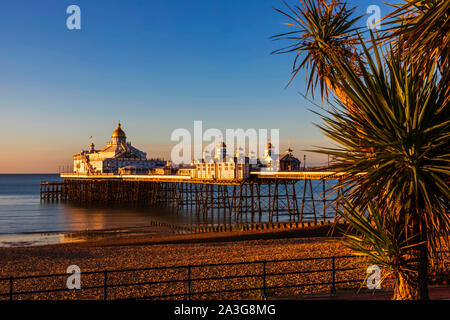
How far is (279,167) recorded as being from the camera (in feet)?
173

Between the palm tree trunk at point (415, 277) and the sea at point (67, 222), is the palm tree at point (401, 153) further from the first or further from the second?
the sea at point (67, 222)

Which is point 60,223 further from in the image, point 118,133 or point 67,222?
point 118,133

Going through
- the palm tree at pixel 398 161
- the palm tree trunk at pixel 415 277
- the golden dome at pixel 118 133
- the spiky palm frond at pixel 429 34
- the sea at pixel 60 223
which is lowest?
the sea at pixel 60 223

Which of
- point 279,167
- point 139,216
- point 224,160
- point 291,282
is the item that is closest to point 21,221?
point 139,216

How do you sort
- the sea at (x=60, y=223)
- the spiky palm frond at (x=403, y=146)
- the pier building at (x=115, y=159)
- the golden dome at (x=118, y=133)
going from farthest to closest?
the golden dome at (x=118, y=133) → the pier building at (x=115, y=159) → the sea at (x=60, y=223) → the spiky palm frond at (x=403, y=146)

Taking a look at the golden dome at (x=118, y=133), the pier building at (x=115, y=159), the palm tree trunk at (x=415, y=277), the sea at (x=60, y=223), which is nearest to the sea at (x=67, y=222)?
the sea at (x=60, y=223)

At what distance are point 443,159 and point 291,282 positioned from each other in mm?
9587

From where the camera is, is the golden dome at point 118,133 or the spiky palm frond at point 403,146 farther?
the golden dome at point 118,133

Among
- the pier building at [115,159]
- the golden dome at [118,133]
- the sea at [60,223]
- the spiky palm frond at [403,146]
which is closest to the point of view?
the spiky palm frond at [403,146]

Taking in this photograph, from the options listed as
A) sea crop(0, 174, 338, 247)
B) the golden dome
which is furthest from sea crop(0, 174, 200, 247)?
the golden dome

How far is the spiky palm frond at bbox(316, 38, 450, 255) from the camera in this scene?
5.38 m

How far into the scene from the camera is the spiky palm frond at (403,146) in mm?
5379

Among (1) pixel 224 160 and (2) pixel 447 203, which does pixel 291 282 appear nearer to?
(2) pixel 447 203
